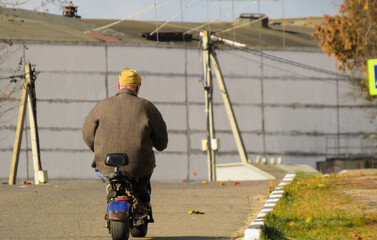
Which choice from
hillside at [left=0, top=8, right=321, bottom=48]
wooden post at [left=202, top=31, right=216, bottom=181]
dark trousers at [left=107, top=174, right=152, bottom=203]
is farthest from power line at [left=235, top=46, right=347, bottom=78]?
dark trousers at [left=107, top=174, right=152, bottom=203]

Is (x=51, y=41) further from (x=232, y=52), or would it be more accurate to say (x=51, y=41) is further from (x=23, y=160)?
(x=232, y=52)

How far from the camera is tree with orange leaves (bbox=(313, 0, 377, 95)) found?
3359 cm

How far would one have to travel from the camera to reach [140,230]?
8.30m

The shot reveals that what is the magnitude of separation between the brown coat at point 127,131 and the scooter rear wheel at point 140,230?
0.75m

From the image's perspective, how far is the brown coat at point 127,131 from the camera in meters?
7.63

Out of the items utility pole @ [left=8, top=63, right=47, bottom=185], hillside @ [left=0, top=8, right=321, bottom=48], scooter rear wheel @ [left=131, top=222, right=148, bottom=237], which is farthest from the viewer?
hillside @ [left=0, top=8, right=321, bottom=48]

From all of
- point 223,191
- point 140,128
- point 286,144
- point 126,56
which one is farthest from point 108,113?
point 286,144

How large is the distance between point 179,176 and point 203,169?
129 cm

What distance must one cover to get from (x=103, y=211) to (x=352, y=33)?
25816 millimetres

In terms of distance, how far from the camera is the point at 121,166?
7.50 meters

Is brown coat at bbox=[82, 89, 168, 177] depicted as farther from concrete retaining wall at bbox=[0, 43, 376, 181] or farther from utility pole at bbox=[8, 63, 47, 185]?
concrete retaining wall at bbox=[0, 43, 376, 181]

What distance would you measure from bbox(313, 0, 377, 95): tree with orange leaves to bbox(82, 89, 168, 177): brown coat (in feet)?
85.9

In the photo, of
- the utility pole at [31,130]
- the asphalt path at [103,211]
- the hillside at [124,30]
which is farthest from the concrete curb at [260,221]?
the hillside at [124,30]

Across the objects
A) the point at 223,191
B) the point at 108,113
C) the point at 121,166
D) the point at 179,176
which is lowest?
the point at 179,176
